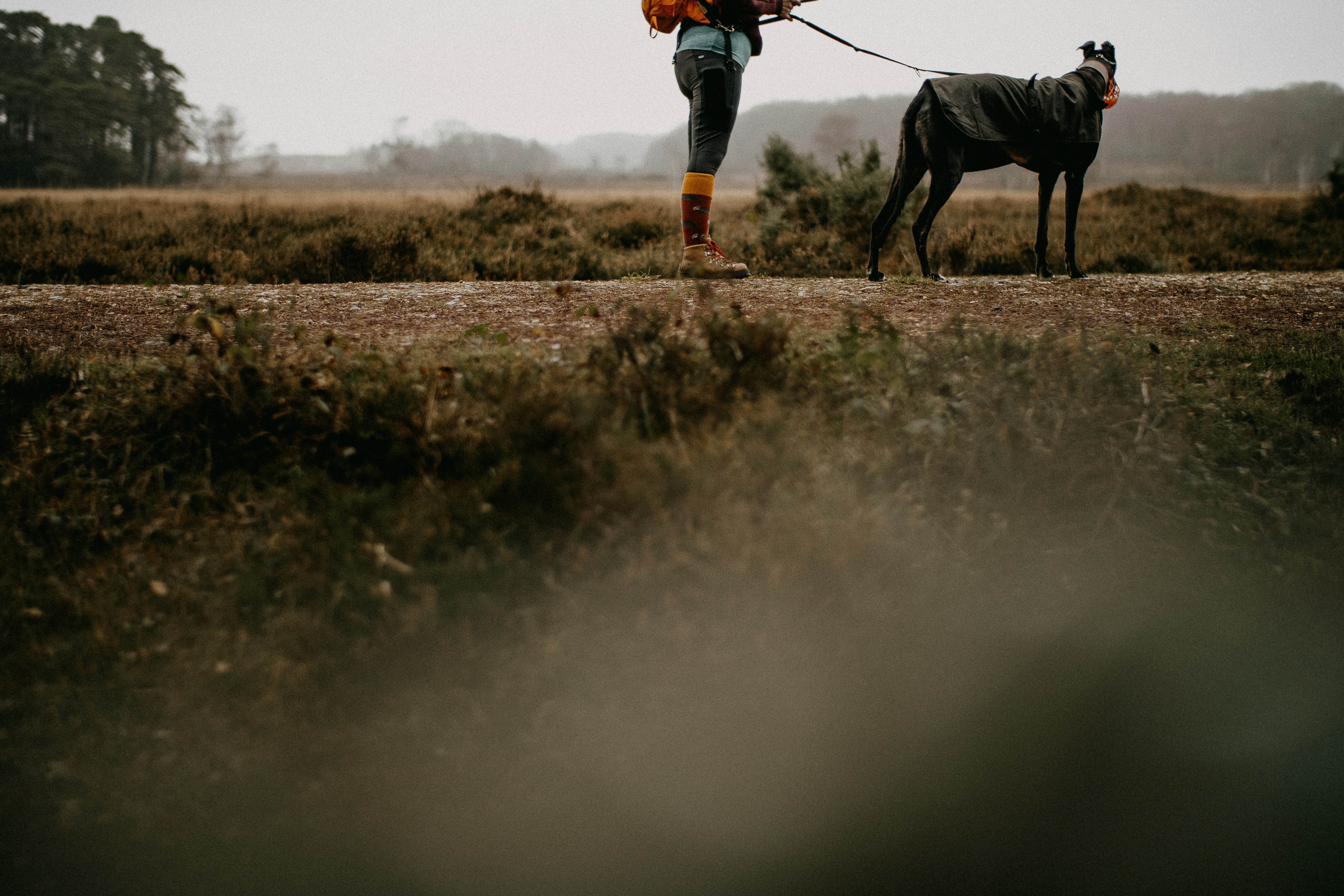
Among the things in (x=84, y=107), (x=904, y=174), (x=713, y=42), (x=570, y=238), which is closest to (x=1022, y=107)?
(x=904, y=174)

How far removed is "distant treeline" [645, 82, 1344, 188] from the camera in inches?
3654

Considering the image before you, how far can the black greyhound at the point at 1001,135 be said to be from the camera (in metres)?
5.22

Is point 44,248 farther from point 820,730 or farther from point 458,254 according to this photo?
point 820,730

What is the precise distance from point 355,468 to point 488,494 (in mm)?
631

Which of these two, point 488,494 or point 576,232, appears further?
point 576,232

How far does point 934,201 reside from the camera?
17.6ft

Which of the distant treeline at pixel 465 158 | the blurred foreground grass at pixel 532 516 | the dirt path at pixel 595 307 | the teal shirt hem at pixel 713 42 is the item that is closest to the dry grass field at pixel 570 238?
the dirt path at pixel 595 307

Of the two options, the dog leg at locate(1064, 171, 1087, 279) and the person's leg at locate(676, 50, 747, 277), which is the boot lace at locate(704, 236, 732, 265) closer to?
the person's leg at locate(676, 50, 747, 277)

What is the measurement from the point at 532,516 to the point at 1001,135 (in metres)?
4.79

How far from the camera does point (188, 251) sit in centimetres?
766

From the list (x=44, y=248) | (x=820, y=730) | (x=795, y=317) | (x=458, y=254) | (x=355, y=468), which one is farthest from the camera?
(x=458, y=254)

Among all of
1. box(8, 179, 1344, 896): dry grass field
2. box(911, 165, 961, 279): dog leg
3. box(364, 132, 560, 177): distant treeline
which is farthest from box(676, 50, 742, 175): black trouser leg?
box(364, 132, 560, 177): distant treeline

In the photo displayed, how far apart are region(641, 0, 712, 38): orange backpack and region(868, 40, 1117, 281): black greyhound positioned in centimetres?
169

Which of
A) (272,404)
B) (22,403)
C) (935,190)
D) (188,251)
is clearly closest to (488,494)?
(272,404)
